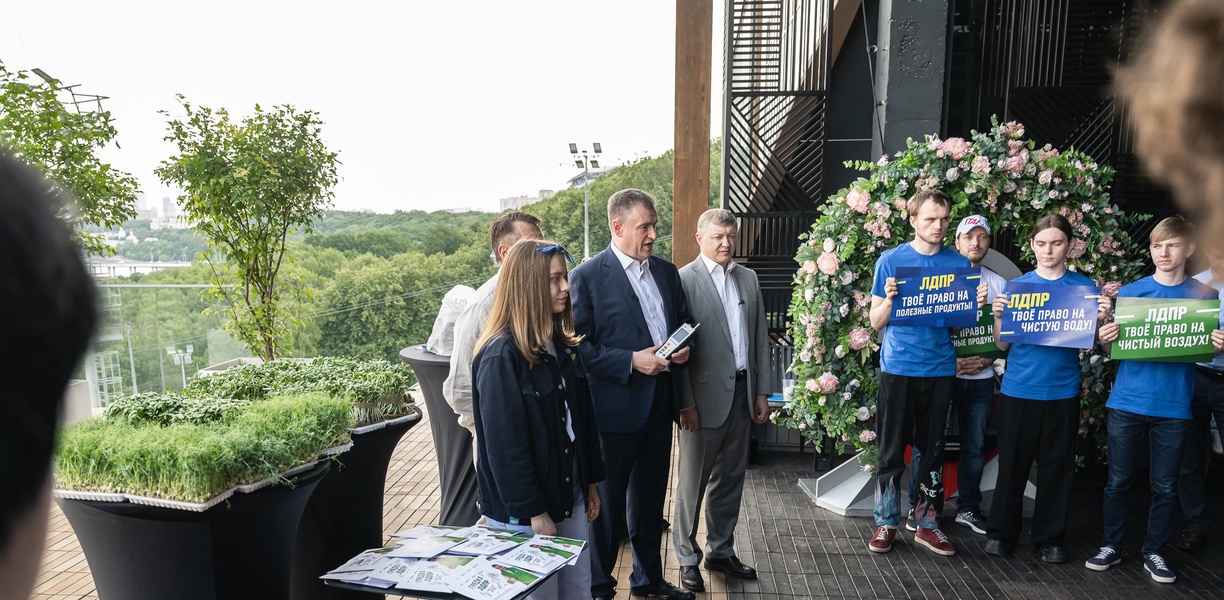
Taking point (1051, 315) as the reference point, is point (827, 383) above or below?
below

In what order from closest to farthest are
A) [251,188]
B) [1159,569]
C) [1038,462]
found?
[1159,569] → [1038,462] → [251,188]

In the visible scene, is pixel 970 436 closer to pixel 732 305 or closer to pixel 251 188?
pixel 732 305

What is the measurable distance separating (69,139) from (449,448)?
10.3ft

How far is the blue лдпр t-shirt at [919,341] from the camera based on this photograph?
4137mm

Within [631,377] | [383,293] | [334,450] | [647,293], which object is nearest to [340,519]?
[334,450]

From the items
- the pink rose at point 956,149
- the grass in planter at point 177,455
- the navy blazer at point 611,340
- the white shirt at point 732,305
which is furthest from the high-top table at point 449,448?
the pink rose at point 956,149

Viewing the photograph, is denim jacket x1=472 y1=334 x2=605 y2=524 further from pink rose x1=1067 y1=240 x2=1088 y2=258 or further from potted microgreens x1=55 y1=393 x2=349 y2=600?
pink rose x1=1067 y1=240 x2=1088 y2=258

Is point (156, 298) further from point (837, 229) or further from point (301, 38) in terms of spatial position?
point (301, 38)

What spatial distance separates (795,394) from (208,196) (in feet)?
14.1

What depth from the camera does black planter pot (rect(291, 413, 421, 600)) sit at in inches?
114

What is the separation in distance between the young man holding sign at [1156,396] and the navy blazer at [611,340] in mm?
2501

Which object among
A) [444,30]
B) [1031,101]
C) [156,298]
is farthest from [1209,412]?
[444,30]

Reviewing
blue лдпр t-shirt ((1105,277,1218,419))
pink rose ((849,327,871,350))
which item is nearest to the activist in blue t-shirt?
blue лдпр t-shirt ((1105,277,1218,419))

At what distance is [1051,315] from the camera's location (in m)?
4.07
